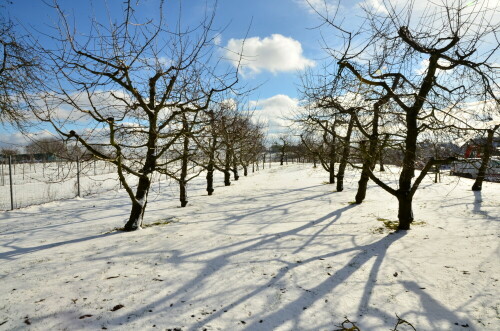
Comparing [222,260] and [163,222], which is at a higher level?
[222,260]

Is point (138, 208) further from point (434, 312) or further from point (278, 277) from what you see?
point (434, 312)

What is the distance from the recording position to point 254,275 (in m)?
3.43

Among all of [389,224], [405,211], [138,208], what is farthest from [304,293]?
[138,208]

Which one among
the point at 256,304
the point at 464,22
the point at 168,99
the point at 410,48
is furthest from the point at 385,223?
the point at 168,99

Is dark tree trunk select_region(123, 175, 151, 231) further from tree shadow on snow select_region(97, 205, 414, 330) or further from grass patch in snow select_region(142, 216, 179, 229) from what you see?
tree shadow on snow select_region(97, 205, 414, 330)

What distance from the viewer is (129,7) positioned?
11.6 feet

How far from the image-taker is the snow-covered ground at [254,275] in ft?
8.38

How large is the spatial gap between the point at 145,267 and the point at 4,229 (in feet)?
17.0

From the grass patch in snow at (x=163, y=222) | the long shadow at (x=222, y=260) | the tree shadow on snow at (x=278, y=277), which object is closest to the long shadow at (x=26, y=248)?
the grass patch in snow at (x=163, y=222)

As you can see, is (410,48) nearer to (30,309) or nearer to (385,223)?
(385,223)

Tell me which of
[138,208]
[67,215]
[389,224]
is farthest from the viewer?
[67,215]

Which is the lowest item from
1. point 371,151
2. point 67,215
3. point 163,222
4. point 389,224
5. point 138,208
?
point 67,215

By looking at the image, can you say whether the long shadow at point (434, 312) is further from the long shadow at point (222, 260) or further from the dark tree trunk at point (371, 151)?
the dark tree trunk at point (371, 151)

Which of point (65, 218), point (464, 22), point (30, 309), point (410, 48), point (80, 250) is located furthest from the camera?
point (65, 218)
